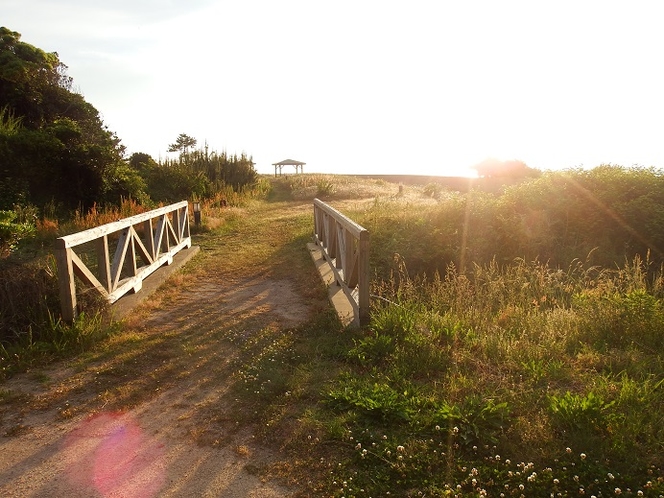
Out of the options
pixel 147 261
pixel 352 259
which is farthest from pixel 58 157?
pixel 352 259

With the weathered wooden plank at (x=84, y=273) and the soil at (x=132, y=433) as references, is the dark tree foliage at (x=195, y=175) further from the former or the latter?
the soil at (x=132, y=433)

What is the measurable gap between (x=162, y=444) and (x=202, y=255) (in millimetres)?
7239

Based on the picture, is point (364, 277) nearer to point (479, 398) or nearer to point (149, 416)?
point (479, 398)

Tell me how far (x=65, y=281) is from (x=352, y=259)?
3.18 m

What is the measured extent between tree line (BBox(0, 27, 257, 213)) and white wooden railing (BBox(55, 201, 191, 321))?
397 centimetres

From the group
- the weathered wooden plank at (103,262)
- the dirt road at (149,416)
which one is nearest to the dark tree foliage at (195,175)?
Answer: the weathered wooden plank at (103,262)

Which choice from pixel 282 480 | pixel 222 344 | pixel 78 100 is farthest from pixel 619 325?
pixel 78 100

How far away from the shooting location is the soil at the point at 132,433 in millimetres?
2740

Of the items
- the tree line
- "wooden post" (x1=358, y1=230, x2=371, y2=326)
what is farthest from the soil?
the tree line

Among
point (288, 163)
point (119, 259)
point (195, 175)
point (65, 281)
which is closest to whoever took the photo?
point (65, 281)

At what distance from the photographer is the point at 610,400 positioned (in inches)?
131

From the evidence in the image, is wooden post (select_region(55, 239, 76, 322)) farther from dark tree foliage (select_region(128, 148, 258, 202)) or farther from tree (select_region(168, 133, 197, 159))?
tree (select_region(168, 133, 197, 159))

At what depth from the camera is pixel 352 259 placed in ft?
19.5

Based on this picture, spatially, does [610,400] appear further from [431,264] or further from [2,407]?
[431,264]
